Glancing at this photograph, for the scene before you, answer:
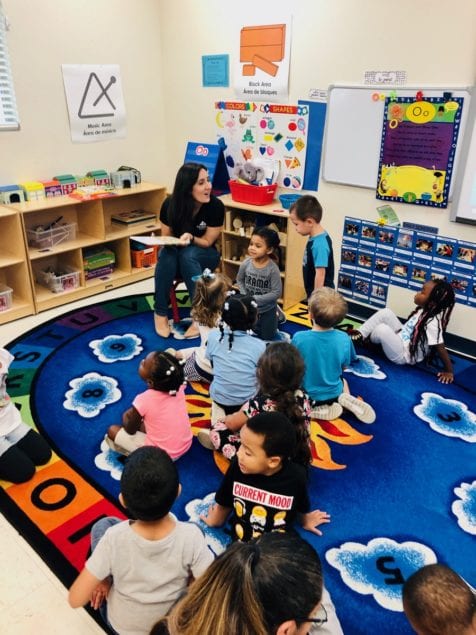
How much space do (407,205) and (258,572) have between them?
298 cm

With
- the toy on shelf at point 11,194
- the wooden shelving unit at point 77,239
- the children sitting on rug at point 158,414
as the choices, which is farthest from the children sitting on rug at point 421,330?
the toy on shelf at point 11,194

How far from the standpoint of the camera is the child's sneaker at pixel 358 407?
2.65 m

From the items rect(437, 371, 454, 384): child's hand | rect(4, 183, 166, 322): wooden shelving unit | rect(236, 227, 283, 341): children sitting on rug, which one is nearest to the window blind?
rect(4, 183, 166, 322): wooden shelving unit

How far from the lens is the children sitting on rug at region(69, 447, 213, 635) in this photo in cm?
128

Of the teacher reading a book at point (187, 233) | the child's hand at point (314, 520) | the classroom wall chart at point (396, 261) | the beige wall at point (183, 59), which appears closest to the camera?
the child's hand at point (314, 520)

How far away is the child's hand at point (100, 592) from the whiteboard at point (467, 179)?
9.21 feet

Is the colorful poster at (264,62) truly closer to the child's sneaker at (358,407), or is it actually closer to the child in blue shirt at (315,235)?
the child in blue shirt at (315,235)

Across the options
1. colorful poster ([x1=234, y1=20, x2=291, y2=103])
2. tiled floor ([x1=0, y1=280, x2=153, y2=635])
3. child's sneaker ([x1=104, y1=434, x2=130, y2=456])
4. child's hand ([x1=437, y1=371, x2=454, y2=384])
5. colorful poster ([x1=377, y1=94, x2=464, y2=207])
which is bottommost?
tiled floor ([x1=0, y1=280, x2=153, y2=635])

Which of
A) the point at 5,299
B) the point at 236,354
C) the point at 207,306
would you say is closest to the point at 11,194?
the point at 5,299

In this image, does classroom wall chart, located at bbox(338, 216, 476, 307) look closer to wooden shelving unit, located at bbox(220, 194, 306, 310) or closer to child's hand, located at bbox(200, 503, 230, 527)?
wooden shelving unit, located at bbox(220, 194, 306, 310)

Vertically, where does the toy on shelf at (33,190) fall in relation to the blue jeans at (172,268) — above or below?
above

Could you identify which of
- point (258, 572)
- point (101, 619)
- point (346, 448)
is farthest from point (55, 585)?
point (346, 448)

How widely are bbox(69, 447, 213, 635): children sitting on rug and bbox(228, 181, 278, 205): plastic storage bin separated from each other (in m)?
2.88

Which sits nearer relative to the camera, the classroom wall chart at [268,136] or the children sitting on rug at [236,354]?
the children sitting on rug at [236,354]
